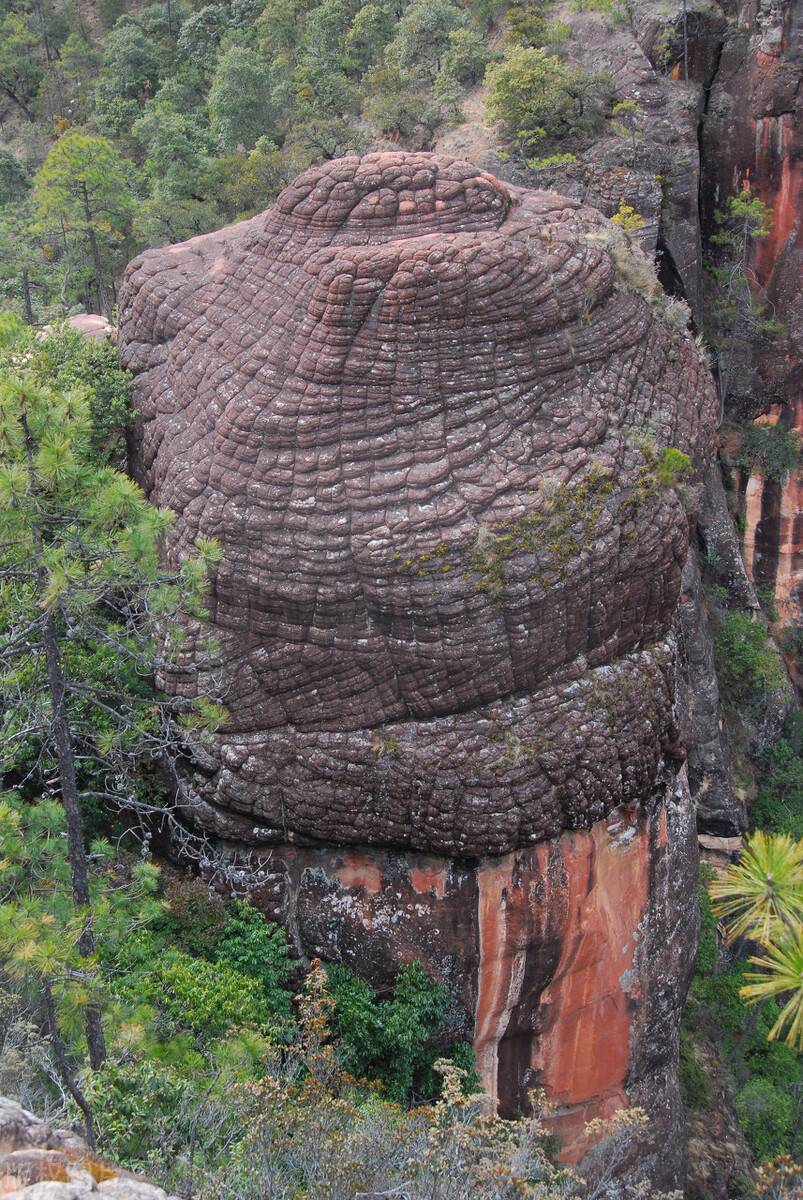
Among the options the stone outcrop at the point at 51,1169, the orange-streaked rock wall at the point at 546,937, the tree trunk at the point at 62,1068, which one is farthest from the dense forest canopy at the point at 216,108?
the stone outcrop at the point at 51,1169

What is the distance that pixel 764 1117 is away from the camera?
20.8 metres

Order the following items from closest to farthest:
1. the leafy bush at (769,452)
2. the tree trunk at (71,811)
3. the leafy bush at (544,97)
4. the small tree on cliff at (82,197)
Result: the tree trunk at (71,811) → the small tree on cliff at (82,197) → the leafy bush at (544,97) → the leafy bush at (769,452)

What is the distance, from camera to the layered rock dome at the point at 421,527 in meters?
12.2

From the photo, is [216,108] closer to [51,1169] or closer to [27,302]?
[27,302]

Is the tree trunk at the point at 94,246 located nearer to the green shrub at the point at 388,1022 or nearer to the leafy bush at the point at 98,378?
the leafy bush at the point at 98,378

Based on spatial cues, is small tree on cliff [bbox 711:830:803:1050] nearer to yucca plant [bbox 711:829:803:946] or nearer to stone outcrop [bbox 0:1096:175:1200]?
yucca plant [bbox 711:829:803:946]

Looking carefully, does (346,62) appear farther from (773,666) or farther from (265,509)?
A: (265,509)

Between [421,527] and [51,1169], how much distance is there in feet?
25.7

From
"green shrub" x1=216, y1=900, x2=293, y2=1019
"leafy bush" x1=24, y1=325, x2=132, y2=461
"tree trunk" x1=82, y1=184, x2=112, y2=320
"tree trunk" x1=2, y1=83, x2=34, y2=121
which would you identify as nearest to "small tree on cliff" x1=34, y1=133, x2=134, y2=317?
"tree trunk" x1=82, y1=184, x2=112, y2=320

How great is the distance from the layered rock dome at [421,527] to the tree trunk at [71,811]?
3190 mm

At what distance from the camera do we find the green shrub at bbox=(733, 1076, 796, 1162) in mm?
Answer: 20366

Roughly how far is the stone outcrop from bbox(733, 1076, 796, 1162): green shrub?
57.2 feet

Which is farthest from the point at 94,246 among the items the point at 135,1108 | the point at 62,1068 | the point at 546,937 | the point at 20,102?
the point at 20,102

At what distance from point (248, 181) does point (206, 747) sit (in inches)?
845
